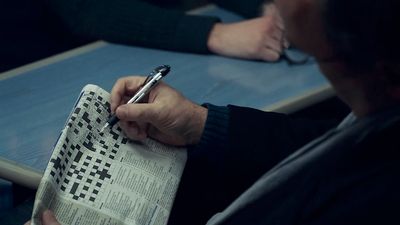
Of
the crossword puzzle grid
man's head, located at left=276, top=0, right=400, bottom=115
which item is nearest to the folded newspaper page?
the crossword puzzle grid

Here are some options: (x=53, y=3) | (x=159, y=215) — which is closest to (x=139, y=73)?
(x=53, y=3)

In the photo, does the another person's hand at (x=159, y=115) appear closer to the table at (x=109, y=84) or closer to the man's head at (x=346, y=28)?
the table at (x=109, y=84)

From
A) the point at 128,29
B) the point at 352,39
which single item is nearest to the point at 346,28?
the point at 352,39

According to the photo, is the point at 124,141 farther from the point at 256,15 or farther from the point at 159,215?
the point at 256,15

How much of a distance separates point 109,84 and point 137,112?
0.36 m

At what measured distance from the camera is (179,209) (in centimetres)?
142

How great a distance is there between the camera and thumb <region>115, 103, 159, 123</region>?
1297 millimetres

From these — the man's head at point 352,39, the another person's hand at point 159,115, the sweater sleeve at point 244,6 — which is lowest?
the sweater sleeve at point 244,6

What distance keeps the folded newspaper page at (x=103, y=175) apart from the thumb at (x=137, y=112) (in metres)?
0.05

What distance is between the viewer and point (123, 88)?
1.36m

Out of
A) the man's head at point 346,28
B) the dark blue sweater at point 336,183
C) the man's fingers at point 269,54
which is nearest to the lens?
A: the man's head at point 346,28

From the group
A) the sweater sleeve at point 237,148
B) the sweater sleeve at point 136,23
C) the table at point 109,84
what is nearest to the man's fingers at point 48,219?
the table at point 109,84

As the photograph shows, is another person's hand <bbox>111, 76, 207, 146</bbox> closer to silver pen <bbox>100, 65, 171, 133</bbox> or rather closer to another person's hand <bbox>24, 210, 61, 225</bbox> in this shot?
silver pen <bbox>100, 65, 171, 133</bbox>

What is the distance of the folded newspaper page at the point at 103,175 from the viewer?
122 centimetres
